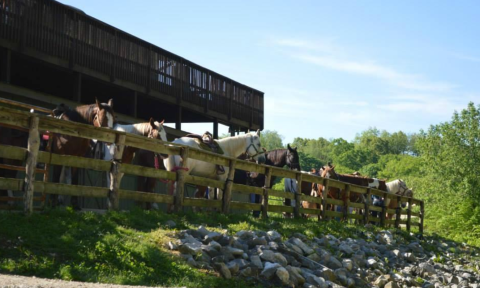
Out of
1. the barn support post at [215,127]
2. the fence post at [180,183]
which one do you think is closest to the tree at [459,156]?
the barn support post at [215,127]

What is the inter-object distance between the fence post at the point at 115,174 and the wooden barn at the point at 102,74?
151 inches

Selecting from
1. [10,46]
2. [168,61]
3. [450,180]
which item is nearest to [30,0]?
[10,46]

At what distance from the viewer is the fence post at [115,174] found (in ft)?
34.0

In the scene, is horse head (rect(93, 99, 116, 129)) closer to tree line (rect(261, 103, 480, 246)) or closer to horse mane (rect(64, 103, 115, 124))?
horse mane (rect(64, 103, 115, 124))

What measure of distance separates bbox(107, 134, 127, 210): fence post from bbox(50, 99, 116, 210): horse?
1.56 metres

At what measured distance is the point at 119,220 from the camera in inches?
388

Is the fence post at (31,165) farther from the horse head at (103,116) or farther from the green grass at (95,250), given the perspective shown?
the horse head at (103,116)

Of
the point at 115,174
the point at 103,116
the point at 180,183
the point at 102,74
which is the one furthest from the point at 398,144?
the point at 115,174

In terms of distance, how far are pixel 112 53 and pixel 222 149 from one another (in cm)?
679

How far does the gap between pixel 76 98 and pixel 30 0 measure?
3.33m

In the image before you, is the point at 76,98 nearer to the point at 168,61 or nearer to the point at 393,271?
the point at 168,61

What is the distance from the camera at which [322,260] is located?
1198cm

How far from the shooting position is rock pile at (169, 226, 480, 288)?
30.8 ft

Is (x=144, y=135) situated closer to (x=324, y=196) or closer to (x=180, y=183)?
(x=180, y=183)
